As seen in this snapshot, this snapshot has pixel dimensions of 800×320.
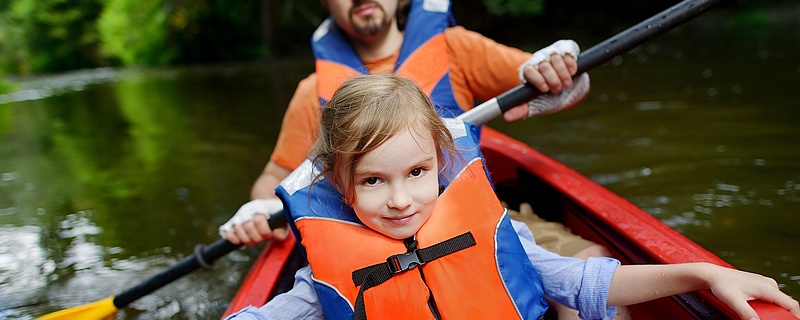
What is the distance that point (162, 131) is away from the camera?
5938 mm

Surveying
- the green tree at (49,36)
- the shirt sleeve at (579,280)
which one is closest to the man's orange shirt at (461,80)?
the shirt sleeve at (579,280)

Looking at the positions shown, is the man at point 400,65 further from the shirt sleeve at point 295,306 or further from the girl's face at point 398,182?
the girl's face at point 398,182

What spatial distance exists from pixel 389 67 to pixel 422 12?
0.65 feet

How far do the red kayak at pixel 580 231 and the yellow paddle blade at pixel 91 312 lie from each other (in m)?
0.58

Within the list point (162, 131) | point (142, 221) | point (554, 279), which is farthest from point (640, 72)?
point (554, 279)

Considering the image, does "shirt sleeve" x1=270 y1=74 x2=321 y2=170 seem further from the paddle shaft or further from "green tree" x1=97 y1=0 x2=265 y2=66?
"green tree" x1=97 y1=0 x2=265 y2=66

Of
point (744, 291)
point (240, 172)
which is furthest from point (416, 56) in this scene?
point (240, 172)

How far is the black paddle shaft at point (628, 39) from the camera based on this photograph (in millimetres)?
1674

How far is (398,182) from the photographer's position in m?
1.07

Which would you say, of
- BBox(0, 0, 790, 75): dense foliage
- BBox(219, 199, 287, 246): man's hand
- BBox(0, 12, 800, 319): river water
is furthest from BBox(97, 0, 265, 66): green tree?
BBox(219, 199, 287, 246): man's hand

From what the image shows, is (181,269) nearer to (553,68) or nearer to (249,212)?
(249,212)

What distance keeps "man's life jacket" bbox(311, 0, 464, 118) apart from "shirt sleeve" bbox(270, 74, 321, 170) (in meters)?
0.07

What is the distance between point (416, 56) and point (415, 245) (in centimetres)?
90

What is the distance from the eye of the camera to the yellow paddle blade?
1.98 meters
